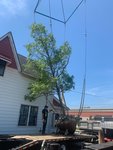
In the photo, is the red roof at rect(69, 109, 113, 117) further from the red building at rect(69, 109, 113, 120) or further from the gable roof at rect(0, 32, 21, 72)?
the gable roof at rect(0, 32, 21, 72)

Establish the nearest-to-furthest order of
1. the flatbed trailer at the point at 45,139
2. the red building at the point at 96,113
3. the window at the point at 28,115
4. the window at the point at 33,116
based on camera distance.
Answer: the flatbed trailer at the point at 45,139 → the window at the point at 28,115 → the window at the point at 33,116 → the red building at the point at 96,113

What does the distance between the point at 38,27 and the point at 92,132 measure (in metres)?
9.55

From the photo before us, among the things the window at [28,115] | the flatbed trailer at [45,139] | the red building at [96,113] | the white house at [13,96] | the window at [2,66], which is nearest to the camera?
the flatbed trailer at [45,139]

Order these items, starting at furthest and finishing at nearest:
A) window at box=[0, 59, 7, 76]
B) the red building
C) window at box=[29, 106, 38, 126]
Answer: the red building < window at box=[29, 106, 38, 126] < window at box=[0, 59, 7, 76]

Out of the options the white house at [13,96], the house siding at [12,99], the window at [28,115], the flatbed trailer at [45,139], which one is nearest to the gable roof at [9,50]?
the white house at [13,96]

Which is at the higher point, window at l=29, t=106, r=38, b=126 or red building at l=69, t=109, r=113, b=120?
red building at l=69, t=109, r=113, b=120

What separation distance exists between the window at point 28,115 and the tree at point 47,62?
1048 mm

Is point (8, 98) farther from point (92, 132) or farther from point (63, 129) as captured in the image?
point (92, 132)

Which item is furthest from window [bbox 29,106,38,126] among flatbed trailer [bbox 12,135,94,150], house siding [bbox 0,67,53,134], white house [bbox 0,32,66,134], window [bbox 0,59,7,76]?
flatbed trailer [bbox 12,135,94,150]

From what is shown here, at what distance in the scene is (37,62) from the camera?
18.2m

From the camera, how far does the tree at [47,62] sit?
59.3 feet

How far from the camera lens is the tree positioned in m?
18.1

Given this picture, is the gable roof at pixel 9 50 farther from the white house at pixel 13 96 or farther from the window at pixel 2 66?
the window at pixel 2 66

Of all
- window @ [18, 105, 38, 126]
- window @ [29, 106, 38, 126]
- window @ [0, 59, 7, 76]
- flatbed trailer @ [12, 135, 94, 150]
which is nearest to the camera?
flatbed trailer @ [12, 135, 94, 150]
